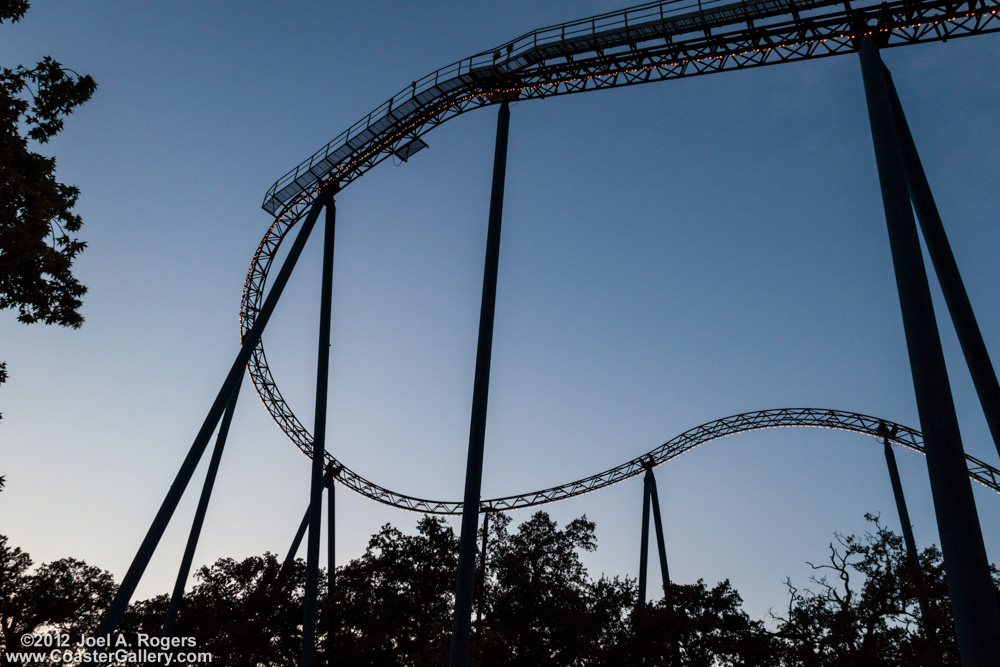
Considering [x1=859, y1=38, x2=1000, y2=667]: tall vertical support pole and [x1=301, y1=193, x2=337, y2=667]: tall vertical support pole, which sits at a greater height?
[x1=301, y1=193, x2=337, y2=667]: tall vertical support pole

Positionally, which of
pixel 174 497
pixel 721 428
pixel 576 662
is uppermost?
pixel 721 428

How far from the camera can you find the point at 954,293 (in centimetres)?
915

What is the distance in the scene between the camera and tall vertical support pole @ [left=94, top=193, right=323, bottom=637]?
1059 centimetres

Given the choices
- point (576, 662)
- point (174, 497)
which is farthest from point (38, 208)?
point (576, 662)

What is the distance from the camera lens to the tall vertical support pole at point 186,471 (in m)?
10.6

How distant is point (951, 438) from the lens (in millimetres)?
6414

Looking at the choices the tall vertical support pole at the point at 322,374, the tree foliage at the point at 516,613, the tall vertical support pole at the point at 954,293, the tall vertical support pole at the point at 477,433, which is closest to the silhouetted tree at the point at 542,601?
the tree foliage at the point at 516,613

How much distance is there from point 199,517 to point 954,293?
18.5m

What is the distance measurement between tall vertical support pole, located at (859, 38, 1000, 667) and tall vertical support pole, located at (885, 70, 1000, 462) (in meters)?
1.40

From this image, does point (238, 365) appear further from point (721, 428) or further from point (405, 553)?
point (721, 428)

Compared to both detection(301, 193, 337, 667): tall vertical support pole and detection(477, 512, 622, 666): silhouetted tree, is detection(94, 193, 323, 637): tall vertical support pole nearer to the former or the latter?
detection(301, 193, 337, 667): tall vertical support pole

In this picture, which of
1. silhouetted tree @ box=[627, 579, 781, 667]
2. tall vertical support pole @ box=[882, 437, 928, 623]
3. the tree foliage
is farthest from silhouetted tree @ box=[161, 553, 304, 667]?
tall vertical support pole @ box=[882, 437, 928, 623]

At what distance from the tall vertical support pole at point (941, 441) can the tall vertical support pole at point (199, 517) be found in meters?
15.9

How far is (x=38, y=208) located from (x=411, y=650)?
18518 mm
